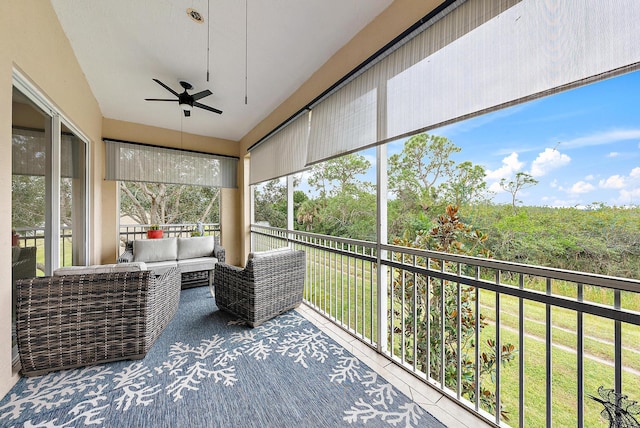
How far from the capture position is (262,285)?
260 cm

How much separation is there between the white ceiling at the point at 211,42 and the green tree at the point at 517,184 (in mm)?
1698

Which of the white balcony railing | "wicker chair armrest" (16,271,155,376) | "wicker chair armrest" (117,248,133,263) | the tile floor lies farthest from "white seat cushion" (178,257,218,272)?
the tile floor

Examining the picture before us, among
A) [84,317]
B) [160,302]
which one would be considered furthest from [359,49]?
[84,317]

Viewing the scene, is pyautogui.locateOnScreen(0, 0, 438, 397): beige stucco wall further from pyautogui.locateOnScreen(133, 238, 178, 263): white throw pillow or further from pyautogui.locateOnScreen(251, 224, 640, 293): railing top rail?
pyautogui.locateOnScreen(251, 224, 640, 293): railing top rail

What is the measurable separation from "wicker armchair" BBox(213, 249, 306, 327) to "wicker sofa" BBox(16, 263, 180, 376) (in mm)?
796

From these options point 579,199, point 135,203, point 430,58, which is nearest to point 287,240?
point 430,58

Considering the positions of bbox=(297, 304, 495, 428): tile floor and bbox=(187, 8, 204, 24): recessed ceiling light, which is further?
bbox=(187, 8, 204, 24): recessed ceiling light

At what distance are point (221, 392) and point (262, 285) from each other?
1.04 m

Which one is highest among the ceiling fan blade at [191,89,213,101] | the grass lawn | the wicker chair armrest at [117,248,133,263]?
the ceiling fan blade at [191,89,213,101]

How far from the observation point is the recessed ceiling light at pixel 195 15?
6.69ft

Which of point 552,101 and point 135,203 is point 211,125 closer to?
point 135,203

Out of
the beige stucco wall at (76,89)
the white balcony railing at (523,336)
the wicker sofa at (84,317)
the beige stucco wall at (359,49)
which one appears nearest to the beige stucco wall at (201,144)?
the beige stucco wall at (76,89)

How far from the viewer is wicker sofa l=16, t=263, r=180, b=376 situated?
5.81ft

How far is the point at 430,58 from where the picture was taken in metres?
1.62
